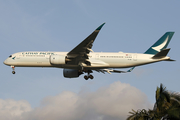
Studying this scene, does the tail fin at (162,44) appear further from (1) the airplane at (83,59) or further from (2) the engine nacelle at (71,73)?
(2) the engine nacelle at (71,73)

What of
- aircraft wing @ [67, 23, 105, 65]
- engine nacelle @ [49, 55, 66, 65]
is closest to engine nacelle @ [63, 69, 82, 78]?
aircraft wing @ [67, 23, 105, 65]

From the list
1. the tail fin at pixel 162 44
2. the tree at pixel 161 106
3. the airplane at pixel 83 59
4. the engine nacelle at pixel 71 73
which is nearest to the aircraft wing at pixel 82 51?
the airplane at pixel 83 59

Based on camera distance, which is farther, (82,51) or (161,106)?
(82,51)

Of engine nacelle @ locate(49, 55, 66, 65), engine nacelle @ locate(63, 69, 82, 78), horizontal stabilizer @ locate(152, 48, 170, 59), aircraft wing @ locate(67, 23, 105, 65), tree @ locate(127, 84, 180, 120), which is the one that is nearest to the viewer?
tree @ locate(127, 84, 180, 120)

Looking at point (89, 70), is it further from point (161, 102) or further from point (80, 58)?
point (161, 102)

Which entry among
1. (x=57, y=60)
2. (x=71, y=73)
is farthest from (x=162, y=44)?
(x=57, y=60)

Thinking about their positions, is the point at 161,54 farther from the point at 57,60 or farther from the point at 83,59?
the point at 57,60

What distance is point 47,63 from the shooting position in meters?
44.1

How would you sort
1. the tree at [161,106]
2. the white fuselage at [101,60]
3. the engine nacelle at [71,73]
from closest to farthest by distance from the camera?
the tree at [161,106]
the white fuselage at [101,60]
the engine nacelle at [71,73]

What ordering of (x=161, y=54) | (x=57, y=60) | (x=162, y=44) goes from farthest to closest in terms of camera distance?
(x=162, y=44)
(x=161, y=54)
(x=57, y=60)

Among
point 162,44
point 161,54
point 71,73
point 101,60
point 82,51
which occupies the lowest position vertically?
point 71,73


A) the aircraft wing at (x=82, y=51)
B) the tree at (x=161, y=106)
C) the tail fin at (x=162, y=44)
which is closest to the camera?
the tree at (x=161, y=106)

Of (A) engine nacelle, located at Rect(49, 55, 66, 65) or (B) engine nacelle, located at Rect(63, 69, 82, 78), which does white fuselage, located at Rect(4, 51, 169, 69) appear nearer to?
(A) engine nacelle, located at Rect(49, 55, 66, 65)

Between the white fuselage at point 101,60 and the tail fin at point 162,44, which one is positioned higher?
the tail fin at point 162,44
